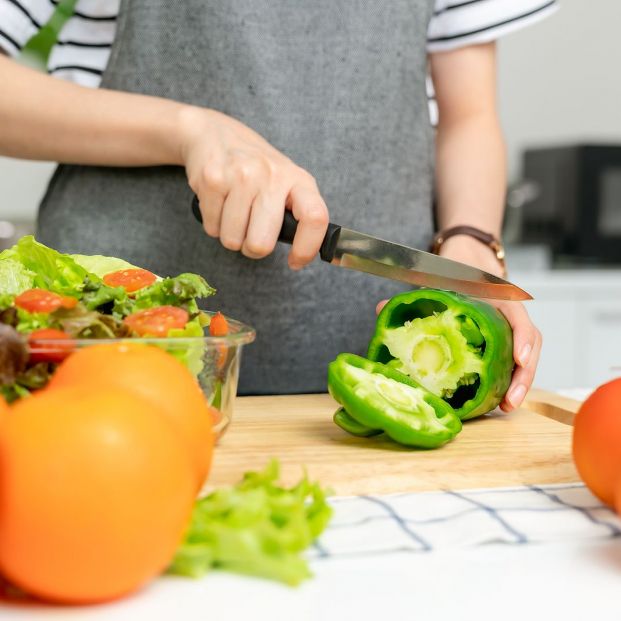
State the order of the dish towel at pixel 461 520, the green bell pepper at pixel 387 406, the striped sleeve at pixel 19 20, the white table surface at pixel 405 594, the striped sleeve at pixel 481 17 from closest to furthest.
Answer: the white table surface at pixel 405 594 < the dish towel at pixel 461 520 < the green bell pepper at pixel 387 406 < the striped sleeve at pixel 19 20 < the striped sleeve at pixel 481 17

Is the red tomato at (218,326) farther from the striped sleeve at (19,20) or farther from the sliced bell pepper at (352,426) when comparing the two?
the striped sleeve at (19,20)

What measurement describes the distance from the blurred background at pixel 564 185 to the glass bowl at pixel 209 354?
61.3 inches

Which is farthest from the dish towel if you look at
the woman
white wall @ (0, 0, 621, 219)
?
white wall @ (0, 0, 621, 219)

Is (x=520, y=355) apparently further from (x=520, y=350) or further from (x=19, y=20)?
(x=19, y=20)

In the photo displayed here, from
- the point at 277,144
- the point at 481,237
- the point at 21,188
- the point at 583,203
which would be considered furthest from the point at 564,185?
the point at 277,144

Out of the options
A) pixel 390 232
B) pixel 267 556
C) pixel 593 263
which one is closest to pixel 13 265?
pixel 267 556

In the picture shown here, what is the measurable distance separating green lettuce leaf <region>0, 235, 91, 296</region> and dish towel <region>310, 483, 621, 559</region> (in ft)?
1.15

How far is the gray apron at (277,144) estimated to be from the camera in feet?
3.96

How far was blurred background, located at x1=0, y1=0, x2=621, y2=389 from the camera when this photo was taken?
8.45 ft

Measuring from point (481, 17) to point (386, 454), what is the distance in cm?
74

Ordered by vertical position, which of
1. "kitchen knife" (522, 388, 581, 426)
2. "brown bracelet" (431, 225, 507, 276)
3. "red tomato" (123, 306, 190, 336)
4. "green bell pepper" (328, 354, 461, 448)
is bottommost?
"kitchen knife" (522, 388, 581, 426)

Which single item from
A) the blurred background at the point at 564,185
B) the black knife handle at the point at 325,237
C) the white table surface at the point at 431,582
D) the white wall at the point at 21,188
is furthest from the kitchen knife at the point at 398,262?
the white wall at the point at 21,188

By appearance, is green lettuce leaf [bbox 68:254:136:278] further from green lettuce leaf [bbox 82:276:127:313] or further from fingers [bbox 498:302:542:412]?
fingers [bbox 498:302:542:412]

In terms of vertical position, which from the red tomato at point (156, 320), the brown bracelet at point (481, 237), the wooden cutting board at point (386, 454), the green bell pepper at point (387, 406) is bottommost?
the wooden cutting board at point (386, 454)
